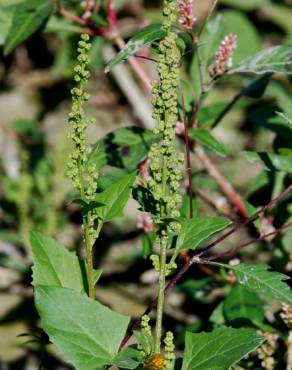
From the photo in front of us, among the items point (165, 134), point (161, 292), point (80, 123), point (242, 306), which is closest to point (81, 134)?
point (80, 123)

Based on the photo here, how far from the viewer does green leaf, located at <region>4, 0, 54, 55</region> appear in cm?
254

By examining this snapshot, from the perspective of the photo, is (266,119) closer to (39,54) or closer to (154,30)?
(154,30)

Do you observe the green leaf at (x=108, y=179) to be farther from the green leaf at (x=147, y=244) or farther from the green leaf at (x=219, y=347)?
the green leaf at (x=219, y=347)

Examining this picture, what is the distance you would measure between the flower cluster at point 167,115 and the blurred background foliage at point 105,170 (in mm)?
528

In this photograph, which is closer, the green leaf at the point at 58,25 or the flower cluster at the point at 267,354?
the flower cluster at the point at 267,354

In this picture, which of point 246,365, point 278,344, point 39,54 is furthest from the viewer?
point 39,54

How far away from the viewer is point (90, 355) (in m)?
1.60

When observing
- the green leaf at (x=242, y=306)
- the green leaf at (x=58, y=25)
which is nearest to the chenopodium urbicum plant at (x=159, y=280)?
the green leaf at (x=242, y=306)

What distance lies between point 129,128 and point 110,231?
4.88 ft

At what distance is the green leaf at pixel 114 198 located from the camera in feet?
5.69

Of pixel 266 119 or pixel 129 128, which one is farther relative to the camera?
pixel 266 119

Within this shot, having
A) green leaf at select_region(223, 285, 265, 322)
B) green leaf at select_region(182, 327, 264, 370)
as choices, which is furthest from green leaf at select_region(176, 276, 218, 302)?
green leaf at select_region(182, 327, 264, 370)

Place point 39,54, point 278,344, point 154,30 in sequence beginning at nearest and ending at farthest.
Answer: point 154,30, point 278,344, point 39,54

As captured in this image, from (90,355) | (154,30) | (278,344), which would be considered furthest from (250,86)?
(90,355)
